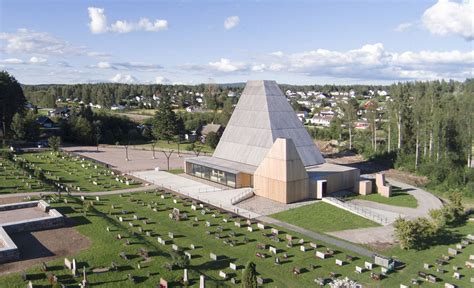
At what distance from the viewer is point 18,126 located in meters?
78.8

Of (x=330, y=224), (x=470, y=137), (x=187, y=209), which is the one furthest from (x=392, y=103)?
(x=187, y=209)

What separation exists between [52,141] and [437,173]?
61.6 meters

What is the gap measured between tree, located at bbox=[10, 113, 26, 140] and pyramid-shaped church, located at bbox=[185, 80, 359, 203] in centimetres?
4186

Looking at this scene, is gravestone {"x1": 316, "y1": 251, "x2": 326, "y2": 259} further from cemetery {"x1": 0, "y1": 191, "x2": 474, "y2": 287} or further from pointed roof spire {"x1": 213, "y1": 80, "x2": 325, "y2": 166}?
pointed roof spire {"x1": 213, "y1": 80, "x2": 325, "y2": 166}

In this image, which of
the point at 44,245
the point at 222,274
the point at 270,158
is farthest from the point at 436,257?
the point at 44,245

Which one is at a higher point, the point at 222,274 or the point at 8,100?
the point at 8,100

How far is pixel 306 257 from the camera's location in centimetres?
2842

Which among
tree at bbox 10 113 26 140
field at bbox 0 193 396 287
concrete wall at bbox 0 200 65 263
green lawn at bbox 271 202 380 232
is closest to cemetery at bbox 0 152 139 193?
concrete wall at bbox 0 200 65 263

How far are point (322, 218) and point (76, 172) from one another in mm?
35242

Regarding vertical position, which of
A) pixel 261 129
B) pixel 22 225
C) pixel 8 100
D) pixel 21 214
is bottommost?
pixel 21 214

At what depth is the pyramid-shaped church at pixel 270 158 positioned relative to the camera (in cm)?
4303

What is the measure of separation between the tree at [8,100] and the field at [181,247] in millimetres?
55250

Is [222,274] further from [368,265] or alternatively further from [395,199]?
[395,199]

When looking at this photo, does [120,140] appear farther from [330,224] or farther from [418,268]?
[418,268]
